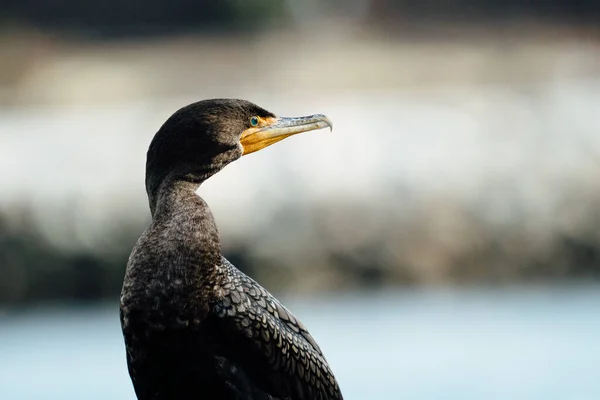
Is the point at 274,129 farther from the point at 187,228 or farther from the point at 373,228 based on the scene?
the point at 373,228

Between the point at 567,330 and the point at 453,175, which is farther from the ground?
the point at 453,175

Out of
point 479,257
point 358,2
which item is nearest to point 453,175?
point 479,257

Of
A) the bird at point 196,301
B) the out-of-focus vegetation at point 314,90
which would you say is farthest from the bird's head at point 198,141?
the out-of-focus vegetation at point 314,90

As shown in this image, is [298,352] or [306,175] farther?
[306,175]

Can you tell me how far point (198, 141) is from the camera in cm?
410

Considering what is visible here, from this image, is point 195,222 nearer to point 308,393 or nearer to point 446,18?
point 308,393

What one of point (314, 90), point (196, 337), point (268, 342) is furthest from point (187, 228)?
point (314, 90)

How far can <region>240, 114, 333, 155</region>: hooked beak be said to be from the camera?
434 cm

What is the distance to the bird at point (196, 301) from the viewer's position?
155 inches

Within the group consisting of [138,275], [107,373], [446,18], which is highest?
[446,18]

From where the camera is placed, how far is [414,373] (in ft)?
30.7

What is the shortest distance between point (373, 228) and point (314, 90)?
382 centimetres

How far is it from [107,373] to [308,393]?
5184 mm

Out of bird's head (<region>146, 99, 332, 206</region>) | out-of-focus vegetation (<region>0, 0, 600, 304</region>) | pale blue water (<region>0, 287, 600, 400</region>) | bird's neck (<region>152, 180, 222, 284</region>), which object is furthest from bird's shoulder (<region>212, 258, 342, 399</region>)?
out-of-focus vegetation (<region>0, 0, 600, 304</region>)
